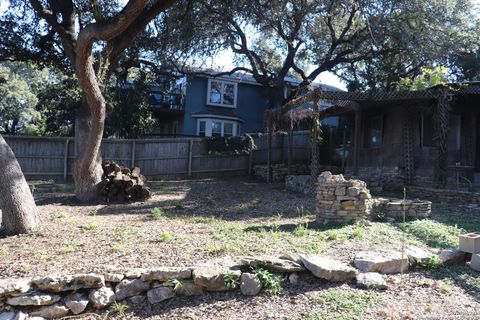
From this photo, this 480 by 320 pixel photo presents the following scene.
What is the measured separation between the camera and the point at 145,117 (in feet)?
78.0

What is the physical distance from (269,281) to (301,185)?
9.18m

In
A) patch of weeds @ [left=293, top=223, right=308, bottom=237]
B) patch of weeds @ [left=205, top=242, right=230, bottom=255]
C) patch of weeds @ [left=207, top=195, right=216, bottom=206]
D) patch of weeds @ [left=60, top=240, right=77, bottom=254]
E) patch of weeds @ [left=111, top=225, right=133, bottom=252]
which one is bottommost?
patch of weeds @ [left=60, top=240, right=77, bottom=254]

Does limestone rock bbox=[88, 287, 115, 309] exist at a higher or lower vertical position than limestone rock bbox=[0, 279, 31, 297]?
lower

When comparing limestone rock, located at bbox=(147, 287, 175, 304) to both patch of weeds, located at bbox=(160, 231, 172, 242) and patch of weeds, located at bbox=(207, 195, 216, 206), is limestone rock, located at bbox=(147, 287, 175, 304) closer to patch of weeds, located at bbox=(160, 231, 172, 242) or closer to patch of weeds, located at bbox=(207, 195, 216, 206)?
patch of weeds, located at bbox=(160, 231, 172, 242)

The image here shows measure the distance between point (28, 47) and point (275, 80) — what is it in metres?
12.0

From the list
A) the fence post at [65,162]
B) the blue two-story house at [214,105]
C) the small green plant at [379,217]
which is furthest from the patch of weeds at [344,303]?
the blue two-story house at [214,105]

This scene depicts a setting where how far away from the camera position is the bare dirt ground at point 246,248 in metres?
4.77

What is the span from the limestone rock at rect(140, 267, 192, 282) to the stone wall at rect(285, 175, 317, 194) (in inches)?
343

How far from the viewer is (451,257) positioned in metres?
6.15

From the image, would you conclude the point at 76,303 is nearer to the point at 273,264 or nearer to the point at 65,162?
the point at 273,264

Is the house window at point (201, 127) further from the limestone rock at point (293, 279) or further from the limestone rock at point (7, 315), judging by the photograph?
the limestone rock at point (7, 315)

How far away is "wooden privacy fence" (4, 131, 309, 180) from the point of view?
1777 cm

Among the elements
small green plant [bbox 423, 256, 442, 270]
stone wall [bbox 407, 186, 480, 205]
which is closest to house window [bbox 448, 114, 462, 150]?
stone wall [bbox 407, 186, 480, 205]

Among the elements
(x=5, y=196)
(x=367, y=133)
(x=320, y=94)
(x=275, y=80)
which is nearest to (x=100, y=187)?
(x=5, y=196)
